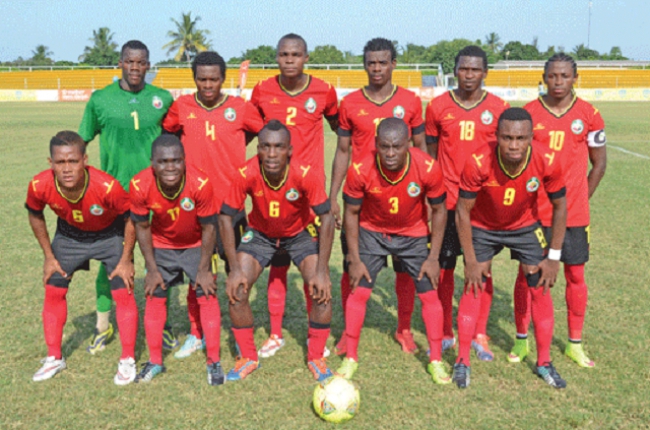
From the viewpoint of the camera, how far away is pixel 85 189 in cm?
480

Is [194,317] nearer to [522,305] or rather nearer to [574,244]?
[522,305]

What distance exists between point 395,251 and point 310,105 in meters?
1.52

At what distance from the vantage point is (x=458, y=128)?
16.9ft

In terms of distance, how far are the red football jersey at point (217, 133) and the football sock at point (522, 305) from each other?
8.57 feet

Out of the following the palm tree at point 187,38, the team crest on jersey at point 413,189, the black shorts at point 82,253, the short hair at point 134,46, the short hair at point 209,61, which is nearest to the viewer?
the team crest on jersey at point 413,189

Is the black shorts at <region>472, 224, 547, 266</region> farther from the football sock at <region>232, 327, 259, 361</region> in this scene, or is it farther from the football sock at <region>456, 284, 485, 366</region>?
the football sock at <region>232, 327, 259, 361</region>

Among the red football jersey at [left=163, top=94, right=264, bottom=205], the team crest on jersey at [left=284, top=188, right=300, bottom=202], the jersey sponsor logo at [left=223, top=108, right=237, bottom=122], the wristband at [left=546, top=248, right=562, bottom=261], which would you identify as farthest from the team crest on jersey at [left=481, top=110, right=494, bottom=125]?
the jersey sponsor logo at [left=223, top=108, right=237, bottom=122]

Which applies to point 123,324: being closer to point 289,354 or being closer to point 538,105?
point 289,354

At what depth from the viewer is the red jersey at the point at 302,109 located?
216 inches

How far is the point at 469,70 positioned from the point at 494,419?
2684mm

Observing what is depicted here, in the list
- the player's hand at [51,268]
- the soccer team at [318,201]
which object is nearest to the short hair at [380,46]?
the soccer team at [318,201]

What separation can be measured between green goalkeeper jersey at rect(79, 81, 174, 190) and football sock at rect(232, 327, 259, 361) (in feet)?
5.38

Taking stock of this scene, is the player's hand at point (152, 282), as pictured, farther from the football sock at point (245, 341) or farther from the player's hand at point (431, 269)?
the player's hand at point (431, 269)

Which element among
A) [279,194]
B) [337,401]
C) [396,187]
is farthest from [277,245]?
[337,401]
